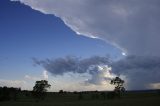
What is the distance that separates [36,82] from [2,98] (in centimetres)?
2147

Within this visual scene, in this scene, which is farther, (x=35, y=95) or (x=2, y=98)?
(x=35, y=95)

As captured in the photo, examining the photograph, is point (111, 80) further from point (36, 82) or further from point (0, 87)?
point (0, 87)

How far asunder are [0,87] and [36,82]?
24.0 m

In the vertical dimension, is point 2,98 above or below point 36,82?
below

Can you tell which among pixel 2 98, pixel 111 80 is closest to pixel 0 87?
pixel 2 98

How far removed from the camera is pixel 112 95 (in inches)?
5910

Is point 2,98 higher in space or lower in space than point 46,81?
lower

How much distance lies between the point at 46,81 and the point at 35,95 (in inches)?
422

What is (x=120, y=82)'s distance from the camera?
6196 inches

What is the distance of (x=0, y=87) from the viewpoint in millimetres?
164500

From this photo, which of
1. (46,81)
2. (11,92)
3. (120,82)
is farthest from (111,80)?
(11,92)

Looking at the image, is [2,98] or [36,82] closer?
[2,98]

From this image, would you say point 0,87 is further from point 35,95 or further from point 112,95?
point 112,95

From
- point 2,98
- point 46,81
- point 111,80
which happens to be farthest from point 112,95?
point 2,98
